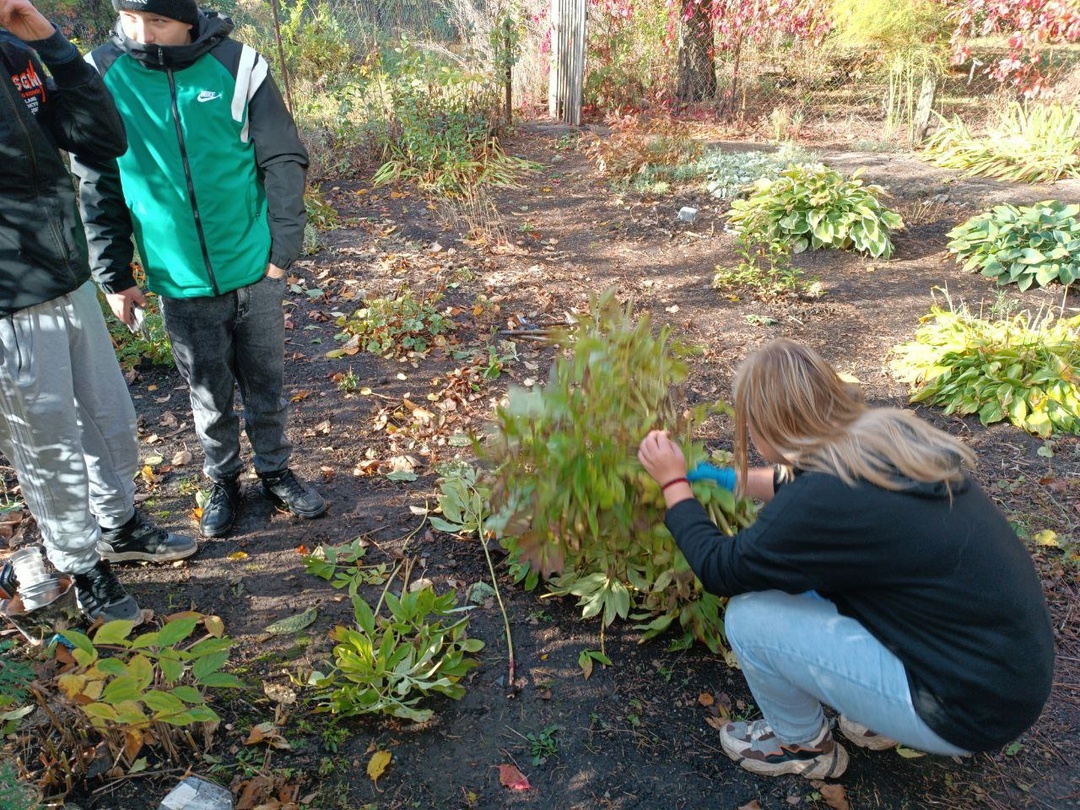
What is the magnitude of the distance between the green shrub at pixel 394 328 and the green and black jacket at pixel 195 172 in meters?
1.90

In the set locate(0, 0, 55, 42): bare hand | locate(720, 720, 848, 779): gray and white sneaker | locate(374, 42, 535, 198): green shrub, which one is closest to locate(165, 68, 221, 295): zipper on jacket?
locate(0, 0, 55, 42): bare hand

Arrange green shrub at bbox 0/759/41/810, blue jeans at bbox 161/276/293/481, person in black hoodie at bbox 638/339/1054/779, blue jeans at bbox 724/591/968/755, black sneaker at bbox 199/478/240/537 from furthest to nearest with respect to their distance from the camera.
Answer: black sneaker at bbox 199/478/240/537 → blue jeans at bbox 161/276/293/481 → blue jeans at bbox 724/591/968/755 → person in black hoodie at bbox 638/339/1054/779 → green shrub at bbox 0/759/41/810

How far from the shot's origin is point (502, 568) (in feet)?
9.85

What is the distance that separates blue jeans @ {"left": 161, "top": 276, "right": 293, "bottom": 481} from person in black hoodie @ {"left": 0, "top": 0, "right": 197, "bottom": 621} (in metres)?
0.30

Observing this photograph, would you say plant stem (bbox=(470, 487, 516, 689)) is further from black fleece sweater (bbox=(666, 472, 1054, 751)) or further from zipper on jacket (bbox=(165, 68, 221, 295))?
zipper on jacket (bbox=(165, 68, 221, 295))

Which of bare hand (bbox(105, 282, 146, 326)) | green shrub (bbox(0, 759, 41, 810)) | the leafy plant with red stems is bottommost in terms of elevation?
green shrub (bbox(0, 759, 41, 810))

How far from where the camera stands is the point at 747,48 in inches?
442

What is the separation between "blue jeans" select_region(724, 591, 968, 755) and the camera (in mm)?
1875

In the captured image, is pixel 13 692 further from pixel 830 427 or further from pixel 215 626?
pixel 830 427

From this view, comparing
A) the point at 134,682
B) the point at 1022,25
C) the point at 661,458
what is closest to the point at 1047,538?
the point at 661,458

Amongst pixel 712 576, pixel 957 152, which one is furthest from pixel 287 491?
pixel 957 152

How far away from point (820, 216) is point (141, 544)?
5.49 metres

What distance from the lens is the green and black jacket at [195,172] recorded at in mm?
2516

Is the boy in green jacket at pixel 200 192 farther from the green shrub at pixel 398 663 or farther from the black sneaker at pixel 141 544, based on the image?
the green shrub at pixel 398 663
